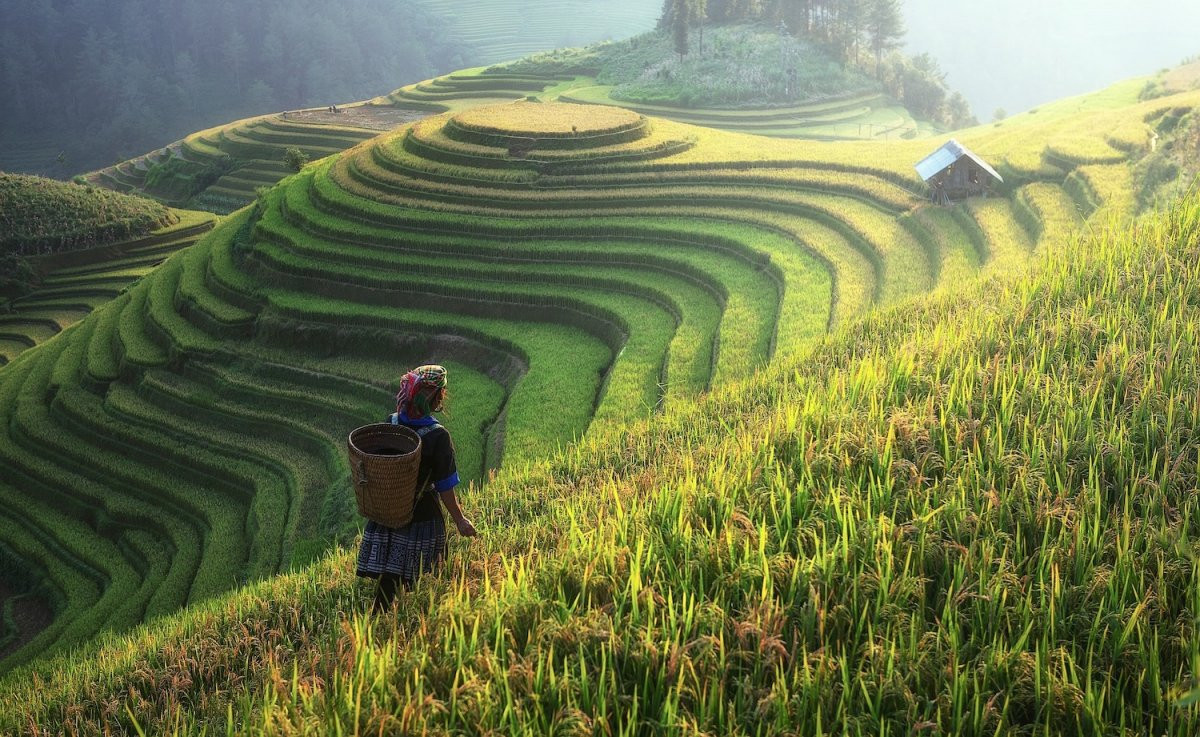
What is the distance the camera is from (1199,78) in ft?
75.6

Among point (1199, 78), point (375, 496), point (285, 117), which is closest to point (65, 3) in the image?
point (285, 117)

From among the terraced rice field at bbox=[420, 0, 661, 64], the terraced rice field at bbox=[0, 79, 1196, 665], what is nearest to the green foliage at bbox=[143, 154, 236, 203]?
the terraced rice field at bbox=[0, 79, 1196, 665]

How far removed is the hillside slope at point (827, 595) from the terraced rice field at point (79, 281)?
89.8 feet

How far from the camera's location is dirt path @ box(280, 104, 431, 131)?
1693 inches

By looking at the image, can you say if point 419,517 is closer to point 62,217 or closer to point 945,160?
point 945,160

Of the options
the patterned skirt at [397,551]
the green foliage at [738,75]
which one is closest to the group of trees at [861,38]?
the green foliage at [738,75]

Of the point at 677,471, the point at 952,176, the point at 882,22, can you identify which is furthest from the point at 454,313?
the point at 882,22

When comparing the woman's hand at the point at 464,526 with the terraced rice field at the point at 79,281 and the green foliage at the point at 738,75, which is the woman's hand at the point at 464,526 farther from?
the green foliage at the point at 738,75

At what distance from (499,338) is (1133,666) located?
46.9 ft

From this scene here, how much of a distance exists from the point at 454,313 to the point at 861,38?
1731 inches

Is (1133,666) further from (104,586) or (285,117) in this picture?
(285,117)

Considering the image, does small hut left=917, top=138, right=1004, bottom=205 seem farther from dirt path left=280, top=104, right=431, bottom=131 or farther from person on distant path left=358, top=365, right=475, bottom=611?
dirt path left=280, top=104, right=431, bottom=131

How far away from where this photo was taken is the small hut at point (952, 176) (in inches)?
641

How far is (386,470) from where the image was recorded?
4.36 metres
